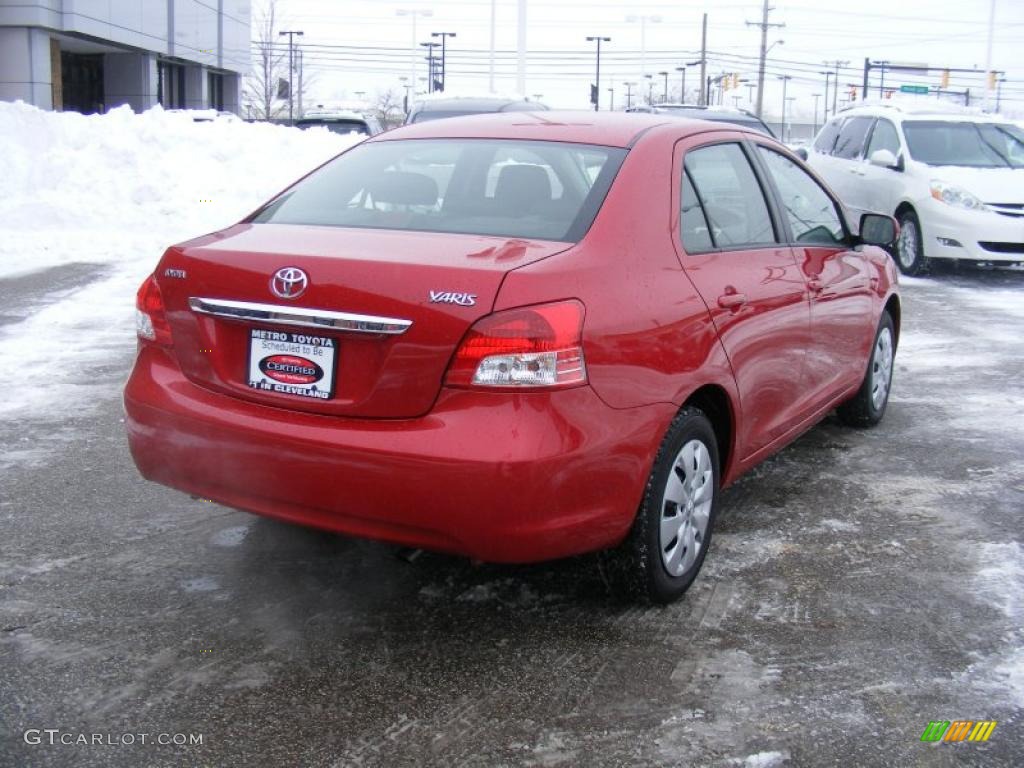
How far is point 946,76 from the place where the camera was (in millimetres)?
67438

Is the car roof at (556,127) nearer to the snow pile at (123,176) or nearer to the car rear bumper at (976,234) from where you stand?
the car rear bumper at (976,234)

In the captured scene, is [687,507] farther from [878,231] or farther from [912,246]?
[912,246]

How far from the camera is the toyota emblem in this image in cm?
332

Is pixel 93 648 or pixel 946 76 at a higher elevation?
pixel 946 76

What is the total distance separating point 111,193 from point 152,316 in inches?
500

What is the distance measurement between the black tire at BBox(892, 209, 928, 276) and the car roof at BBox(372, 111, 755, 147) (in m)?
8.22

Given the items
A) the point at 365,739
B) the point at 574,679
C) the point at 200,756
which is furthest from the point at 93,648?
the point at 574,679

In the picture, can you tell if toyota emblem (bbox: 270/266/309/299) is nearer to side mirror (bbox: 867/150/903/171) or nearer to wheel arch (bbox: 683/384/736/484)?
wheel arch (bbox: 683/384/736/484)

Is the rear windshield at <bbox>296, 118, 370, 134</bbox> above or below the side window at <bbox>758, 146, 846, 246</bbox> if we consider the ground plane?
above

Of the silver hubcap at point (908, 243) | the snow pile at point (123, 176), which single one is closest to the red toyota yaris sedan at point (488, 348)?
the silver hubcap at point (908, 243)

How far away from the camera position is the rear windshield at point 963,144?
12.5 meters

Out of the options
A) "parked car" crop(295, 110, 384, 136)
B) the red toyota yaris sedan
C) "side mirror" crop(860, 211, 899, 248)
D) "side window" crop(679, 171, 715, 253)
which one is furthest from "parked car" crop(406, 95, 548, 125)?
"side window" crop(679, 171, 715, 253)

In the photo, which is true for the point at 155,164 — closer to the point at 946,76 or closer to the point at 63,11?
the point at 63,11

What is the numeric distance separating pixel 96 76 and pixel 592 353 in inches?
1509
